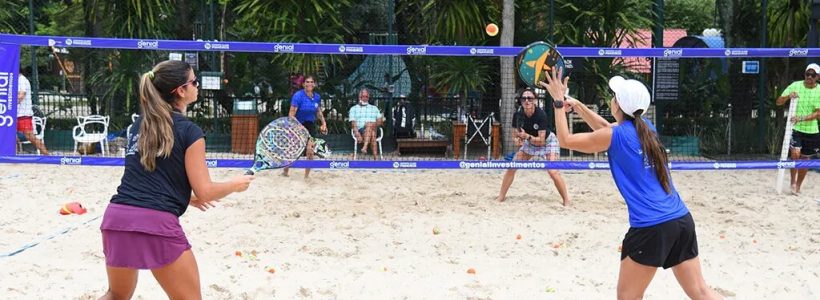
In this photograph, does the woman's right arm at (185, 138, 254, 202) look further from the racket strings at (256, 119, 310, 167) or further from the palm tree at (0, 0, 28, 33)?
the palm tree at (0, 0, 28, 33)

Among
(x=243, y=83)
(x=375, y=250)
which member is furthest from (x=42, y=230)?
(x=243, y=83)

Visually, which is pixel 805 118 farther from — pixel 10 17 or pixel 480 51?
Result: pixel 10 17

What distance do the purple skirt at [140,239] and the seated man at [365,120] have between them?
345 inches

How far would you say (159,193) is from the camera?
3.43 metres

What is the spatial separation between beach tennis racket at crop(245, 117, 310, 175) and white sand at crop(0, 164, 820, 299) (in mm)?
1324

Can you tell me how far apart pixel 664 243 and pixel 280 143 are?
214cm

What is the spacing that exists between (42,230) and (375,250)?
124 inches

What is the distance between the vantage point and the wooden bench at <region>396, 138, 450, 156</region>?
13.5 m

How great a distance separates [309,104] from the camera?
35.3 ft

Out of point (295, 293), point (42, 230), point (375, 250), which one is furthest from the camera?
point (42, 230)

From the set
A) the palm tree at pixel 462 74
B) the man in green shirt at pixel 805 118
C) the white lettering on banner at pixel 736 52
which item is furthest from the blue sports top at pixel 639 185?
the palm tree at pixel 462 74

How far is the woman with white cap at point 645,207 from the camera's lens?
385 centimetres

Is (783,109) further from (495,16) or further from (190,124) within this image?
(190,124)

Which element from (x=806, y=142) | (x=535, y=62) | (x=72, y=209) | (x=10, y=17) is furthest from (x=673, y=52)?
(x=10, y=17)
